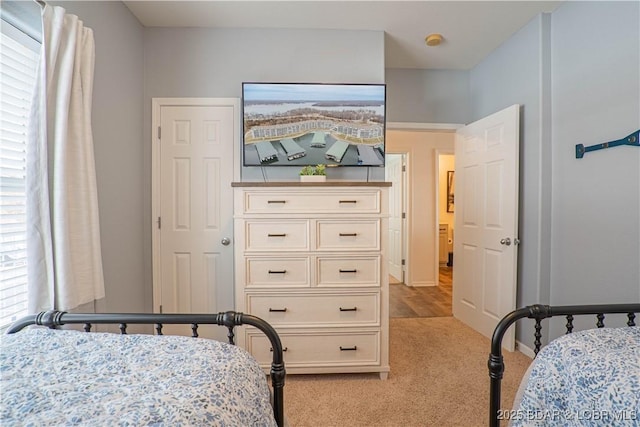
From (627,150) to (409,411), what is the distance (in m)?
1.98

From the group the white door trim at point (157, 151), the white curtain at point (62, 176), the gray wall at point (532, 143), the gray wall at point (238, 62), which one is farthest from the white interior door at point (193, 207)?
the gray wall at point (532, 143)

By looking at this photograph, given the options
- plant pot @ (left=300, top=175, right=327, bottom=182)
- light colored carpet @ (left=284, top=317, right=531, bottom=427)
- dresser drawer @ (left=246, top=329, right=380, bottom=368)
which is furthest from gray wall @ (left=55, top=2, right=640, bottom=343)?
dresser drawer @ (left=246, top=329, right=380, bottom=368)

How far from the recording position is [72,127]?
5.28 feet

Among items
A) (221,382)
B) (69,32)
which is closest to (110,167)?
(69,32)

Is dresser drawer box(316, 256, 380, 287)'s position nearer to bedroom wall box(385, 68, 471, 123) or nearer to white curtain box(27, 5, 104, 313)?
white curtain box(27, 5, 104, 313)

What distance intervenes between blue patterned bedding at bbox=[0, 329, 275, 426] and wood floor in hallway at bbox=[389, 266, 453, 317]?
2912 millimetres

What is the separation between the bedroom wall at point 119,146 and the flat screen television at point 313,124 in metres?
0.82

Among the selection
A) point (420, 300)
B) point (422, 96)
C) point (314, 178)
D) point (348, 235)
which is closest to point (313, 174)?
point (314, 178)

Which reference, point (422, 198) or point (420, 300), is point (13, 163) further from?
point (422, 198)

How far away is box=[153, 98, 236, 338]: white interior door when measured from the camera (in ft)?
8.36

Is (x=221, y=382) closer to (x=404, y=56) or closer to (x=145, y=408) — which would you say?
(x=145, y=408)

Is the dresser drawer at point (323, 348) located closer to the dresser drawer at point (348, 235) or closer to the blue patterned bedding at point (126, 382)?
the dresser drawer at point (348, 235)

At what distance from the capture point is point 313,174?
7.73 feet

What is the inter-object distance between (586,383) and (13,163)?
2320mm
